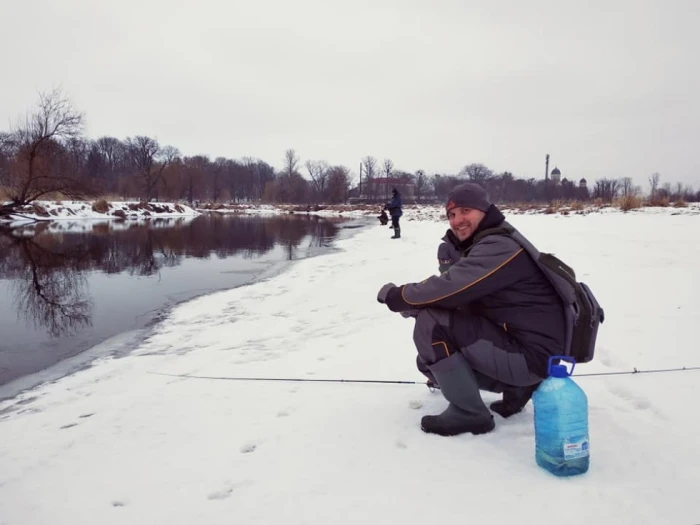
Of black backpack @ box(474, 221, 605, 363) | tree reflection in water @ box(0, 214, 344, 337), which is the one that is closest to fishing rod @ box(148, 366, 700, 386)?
black backpack @ box(474, 221, 605, 363)

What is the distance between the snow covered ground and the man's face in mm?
1006

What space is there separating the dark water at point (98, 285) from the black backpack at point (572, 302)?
144 inches

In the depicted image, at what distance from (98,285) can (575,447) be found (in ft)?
24.4

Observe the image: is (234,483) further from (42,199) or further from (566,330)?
(42,199)

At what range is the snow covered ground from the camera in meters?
1.70

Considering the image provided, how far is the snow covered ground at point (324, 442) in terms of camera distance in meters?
1.70

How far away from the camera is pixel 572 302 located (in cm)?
195

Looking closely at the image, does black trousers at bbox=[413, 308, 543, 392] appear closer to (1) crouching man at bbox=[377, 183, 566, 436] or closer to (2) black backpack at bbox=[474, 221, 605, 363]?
(1) crouching man at bbox=[377, 183, 566, 436]

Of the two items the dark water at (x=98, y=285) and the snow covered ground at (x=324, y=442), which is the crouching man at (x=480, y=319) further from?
the dark water at (x=98, y=285)

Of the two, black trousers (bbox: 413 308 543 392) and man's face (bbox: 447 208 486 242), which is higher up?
man's face (bbox: 447 208 486 242)

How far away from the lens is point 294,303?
19.1ft

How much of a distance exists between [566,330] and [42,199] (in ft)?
116

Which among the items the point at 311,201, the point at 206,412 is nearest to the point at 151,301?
the point at 206,412

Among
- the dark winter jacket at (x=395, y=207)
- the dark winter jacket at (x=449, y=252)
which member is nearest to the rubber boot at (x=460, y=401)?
the dark winter jacket at (x=449, y=252)
